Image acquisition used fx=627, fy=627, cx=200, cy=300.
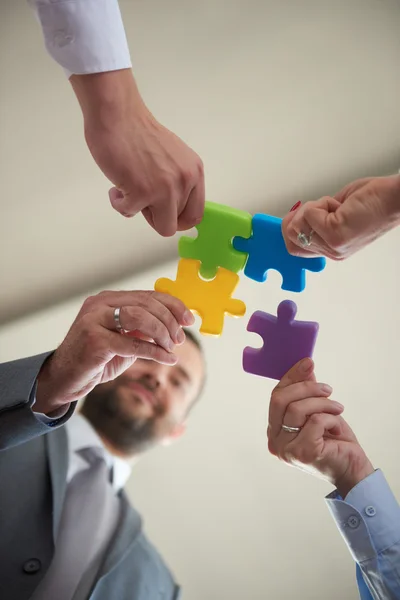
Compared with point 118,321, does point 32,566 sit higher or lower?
lower

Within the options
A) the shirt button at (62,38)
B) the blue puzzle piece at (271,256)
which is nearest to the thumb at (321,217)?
the blue puzzle piece at (271,256)

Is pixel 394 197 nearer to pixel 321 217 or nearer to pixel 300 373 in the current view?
pixel 321 217

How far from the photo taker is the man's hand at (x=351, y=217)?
0.72 meters

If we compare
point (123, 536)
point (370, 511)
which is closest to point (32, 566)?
point (123, 536)

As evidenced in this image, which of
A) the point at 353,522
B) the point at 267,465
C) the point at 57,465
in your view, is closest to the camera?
the point at 353,522

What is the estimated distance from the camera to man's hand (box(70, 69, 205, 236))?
30.0 inches

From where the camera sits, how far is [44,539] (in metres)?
1.37

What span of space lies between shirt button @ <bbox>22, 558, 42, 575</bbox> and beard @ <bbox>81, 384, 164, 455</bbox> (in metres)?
0.41

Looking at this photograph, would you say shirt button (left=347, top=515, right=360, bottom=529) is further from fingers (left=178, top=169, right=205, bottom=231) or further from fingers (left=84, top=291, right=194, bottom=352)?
fingers (left=178, top=169, right=205, bottom=231)

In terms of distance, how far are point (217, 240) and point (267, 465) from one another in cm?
104

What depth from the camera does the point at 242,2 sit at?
4.77ft

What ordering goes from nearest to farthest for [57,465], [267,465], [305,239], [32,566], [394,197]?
[394,197]
[305,239]
[32,566]
[57,465]
[267,465]

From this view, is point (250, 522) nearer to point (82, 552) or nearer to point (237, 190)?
point (82, 552)

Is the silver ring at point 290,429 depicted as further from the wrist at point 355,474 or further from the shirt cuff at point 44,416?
the shirt cuff at point 44,416
